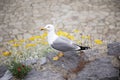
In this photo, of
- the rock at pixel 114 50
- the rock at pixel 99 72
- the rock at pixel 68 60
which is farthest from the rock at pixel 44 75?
the rock at pixel 114 50

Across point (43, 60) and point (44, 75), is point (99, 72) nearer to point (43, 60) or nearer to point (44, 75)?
point (44, 75)

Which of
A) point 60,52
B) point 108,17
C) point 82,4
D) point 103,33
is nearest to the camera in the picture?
point 60,52

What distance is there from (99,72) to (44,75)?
97 centimetres

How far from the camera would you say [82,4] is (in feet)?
28.5

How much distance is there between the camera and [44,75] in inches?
198

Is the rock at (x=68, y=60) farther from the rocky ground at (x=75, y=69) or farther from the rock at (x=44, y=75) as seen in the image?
the rock at (x=44, y=75)

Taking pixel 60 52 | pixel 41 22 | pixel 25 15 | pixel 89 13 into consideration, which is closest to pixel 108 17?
pixel 89 13

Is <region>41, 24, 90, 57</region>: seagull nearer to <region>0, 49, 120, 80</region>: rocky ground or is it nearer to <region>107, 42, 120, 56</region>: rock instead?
<region>0, 49, 120, 80</region>: rocky ground

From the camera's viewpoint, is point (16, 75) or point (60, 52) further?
point (60, 52)

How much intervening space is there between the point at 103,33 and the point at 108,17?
77 cm

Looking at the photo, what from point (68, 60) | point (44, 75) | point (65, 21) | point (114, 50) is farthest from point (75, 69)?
point (65, 21)

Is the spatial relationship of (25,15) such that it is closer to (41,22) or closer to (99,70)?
(41,22)

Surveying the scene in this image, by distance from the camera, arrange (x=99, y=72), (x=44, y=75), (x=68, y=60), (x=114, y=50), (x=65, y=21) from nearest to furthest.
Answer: (x=99, y=72), (x=44, y=75), (x=68, y=60), (x=114, y=50), (x=65, y=21)

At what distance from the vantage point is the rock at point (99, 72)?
4809 mm
